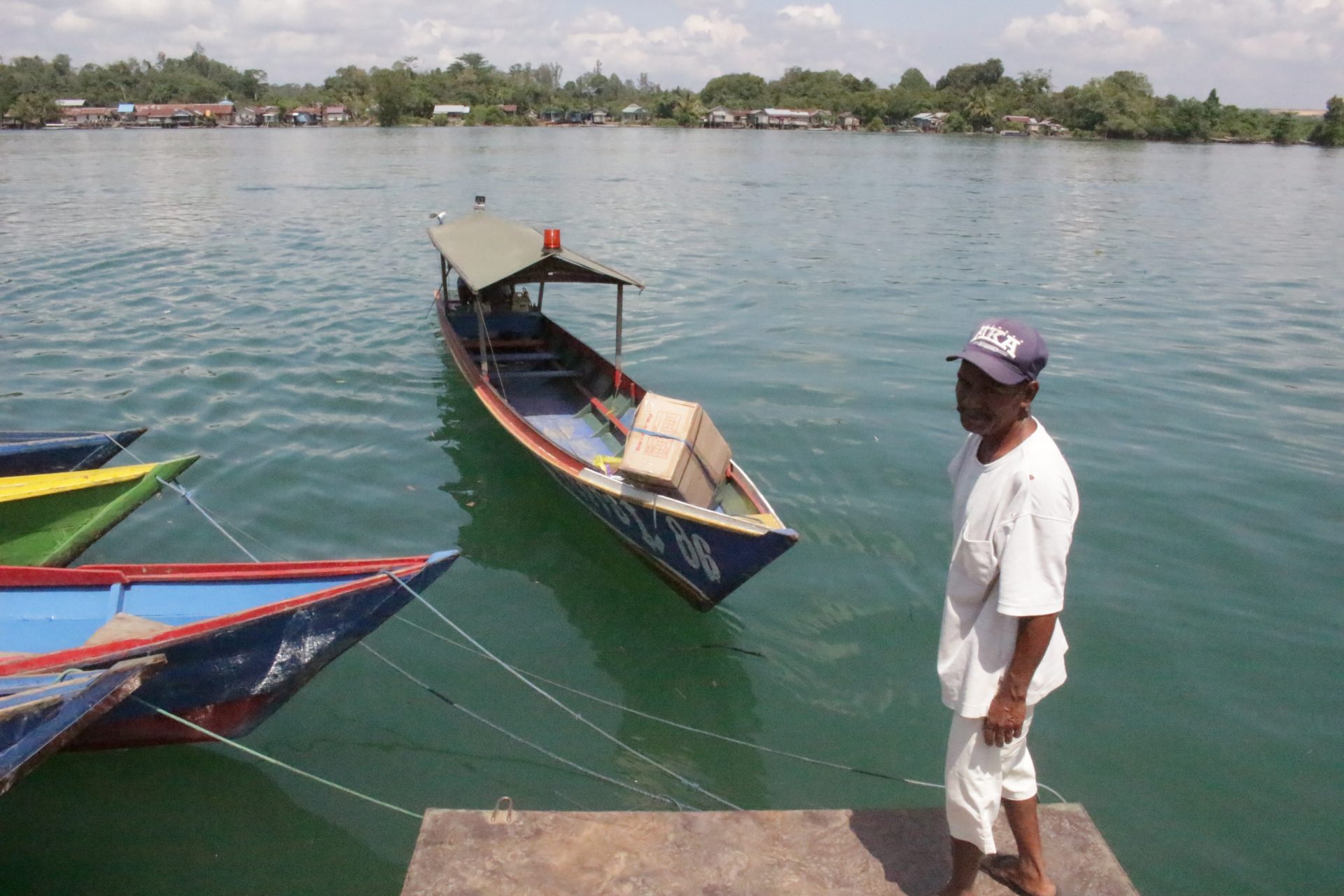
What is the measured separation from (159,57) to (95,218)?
529ft

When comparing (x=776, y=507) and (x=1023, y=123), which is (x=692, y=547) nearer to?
(x=776, y=507)

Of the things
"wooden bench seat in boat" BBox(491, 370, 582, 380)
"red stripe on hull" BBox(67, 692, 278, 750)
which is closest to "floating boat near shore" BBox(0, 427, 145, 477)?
"red stripe on hull" BBox(67, 692, 278, 750)

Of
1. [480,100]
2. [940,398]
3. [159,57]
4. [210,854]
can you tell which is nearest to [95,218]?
[940,398]

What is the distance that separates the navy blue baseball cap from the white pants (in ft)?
3.53

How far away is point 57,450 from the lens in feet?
24.4

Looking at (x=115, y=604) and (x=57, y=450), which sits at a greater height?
(x=57, y=450)

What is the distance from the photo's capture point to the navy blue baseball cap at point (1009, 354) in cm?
266

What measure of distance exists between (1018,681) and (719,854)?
1.43 m

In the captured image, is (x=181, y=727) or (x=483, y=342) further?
(x=483, y=342)

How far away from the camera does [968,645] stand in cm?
291

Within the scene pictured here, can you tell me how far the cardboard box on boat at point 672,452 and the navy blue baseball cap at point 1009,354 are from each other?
3388 mm

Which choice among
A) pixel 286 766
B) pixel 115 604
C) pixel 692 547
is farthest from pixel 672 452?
pixel 115 604

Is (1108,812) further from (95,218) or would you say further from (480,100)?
(480,100)

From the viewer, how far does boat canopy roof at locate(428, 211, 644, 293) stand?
8.56m
